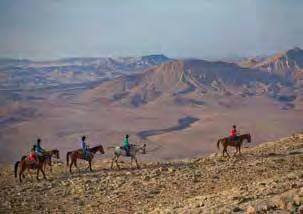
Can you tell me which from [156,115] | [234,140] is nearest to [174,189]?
[234,140]

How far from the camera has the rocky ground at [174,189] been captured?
14.3 m

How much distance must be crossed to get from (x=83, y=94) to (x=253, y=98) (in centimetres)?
6584

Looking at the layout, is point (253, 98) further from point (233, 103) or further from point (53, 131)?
point (53, 131)

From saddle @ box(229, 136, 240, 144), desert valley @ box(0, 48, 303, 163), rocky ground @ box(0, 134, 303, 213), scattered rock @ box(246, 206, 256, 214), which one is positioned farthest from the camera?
desert valley @ box(0, 48, 303, 163)

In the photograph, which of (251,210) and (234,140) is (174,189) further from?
(234,140)

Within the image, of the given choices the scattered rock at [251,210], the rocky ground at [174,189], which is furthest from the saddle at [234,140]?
the scattered rock at [251,210]

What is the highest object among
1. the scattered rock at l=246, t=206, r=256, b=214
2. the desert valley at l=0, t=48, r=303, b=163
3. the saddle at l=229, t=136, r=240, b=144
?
the scattered rock at l=246, t=206, r=256, b=214

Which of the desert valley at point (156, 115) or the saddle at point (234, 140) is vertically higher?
the saddle at point (234, 140)

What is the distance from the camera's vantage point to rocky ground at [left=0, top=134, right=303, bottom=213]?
47.0 ft

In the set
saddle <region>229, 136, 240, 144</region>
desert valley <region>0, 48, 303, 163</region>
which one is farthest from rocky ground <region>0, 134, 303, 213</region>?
desert valley <region>0, 48, 303, 163</region>

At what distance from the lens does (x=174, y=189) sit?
62.8 feet

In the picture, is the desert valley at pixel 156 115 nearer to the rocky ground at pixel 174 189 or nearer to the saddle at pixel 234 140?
the saddle at pixel 234 140

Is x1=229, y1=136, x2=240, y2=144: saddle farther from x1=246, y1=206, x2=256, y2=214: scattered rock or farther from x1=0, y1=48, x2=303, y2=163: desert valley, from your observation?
x1=0, y1=48, x2=303, y2=163: desert valley

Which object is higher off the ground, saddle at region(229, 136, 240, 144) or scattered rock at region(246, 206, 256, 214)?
scattered rock at region(246, 206, 256, 214)
